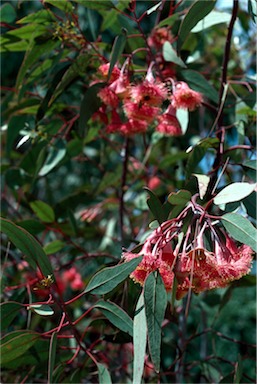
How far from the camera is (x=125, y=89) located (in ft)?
3.88

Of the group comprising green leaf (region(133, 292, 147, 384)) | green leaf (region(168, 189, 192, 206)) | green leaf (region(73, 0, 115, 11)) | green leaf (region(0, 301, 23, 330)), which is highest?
green leaf (region(73, 0, 115, 11))

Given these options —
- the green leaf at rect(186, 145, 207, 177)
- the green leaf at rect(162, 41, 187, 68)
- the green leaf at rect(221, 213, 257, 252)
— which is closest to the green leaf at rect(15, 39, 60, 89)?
the green leaf at rect(162, 41, 187, 68)

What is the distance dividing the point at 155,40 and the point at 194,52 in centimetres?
28

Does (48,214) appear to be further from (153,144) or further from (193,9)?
(193,9)

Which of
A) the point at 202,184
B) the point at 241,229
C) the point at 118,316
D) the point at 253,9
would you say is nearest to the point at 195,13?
the point at 253,9

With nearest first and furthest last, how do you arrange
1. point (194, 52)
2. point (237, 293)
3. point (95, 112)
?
point (95, 112) → point (194, 52) → point (237, 293)

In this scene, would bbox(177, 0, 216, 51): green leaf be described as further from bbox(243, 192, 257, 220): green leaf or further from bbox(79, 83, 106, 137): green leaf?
bbox(243, 192, 257, 220): green leaf

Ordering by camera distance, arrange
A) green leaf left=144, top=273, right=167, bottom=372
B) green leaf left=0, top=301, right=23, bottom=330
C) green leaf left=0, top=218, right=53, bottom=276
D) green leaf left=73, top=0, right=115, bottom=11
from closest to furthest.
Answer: green leaf left=144, top=273, right=167, bottom=372 → green leaf left=0, top=218, right=53, bottom=276 → green leaf left=0, top=301, right=23, bottom=330 → green leaf left=73, top=0, right=115, bottom=11

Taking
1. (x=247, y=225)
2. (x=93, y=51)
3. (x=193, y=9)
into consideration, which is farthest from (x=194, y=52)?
(x=247, y=225)

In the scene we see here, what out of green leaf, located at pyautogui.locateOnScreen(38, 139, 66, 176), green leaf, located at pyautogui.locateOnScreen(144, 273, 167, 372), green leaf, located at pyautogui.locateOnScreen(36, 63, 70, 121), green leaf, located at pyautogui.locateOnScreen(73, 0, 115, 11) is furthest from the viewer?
green leaf, located at pyautogui.locateOnScreen(38, 139, 66, 176)

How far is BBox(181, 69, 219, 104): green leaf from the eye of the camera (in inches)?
54.2

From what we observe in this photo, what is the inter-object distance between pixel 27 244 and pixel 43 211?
0.56 metres

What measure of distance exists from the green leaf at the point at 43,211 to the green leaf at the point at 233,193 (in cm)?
69

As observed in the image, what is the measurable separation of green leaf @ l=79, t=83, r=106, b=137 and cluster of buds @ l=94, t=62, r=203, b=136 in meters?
0.02
